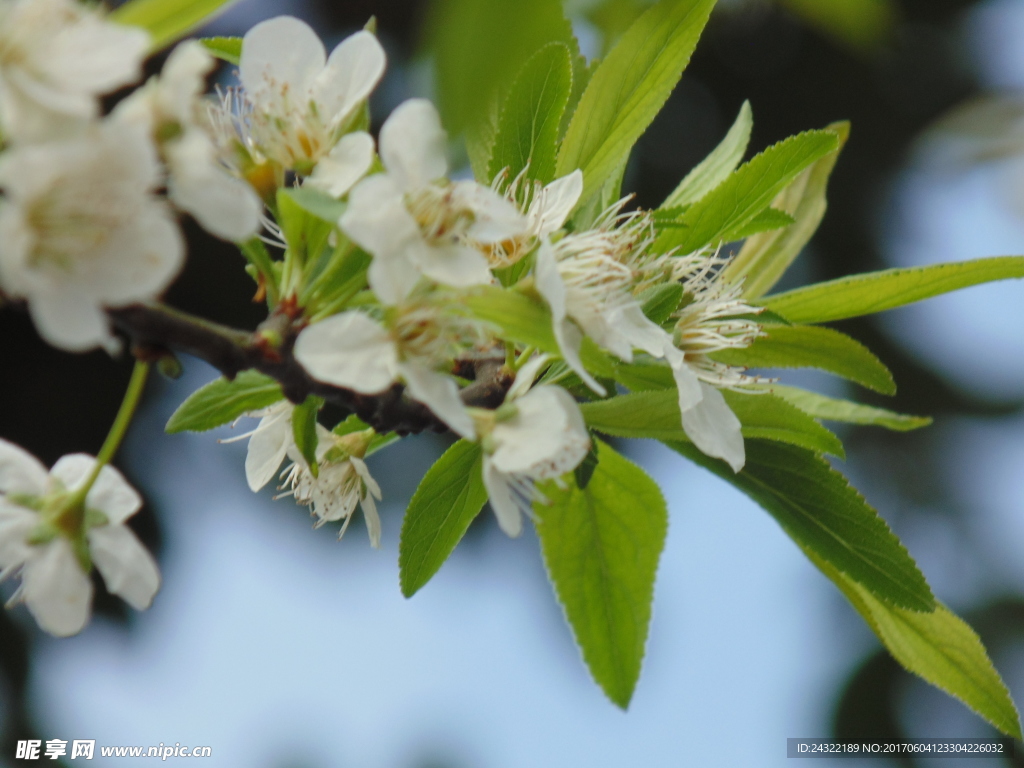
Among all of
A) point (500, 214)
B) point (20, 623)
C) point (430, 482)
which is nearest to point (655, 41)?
point (500, 214)

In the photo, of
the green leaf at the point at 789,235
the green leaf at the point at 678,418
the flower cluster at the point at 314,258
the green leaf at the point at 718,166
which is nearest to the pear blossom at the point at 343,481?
the flower cluster at the point at 314,258

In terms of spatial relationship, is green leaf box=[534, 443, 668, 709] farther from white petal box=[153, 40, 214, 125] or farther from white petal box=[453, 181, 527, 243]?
white petal box=[153, 40, 214, 125]

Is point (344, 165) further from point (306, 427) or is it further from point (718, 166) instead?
point (718, 166)

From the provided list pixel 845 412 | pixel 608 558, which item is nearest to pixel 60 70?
pixel 608 558

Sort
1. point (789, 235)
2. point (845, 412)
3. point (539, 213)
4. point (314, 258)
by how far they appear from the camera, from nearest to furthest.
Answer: point (314, 258), point (539, 213), point (845, 412), point (789, 235)

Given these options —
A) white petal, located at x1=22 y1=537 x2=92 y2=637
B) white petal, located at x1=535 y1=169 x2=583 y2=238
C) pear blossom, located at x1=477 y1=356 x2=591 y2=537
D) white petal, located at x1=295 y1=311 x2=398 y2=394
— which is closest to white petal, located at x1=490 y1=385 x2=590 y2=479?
pear blossom, located at x1=477 y1=356 x2=591 y2=537
